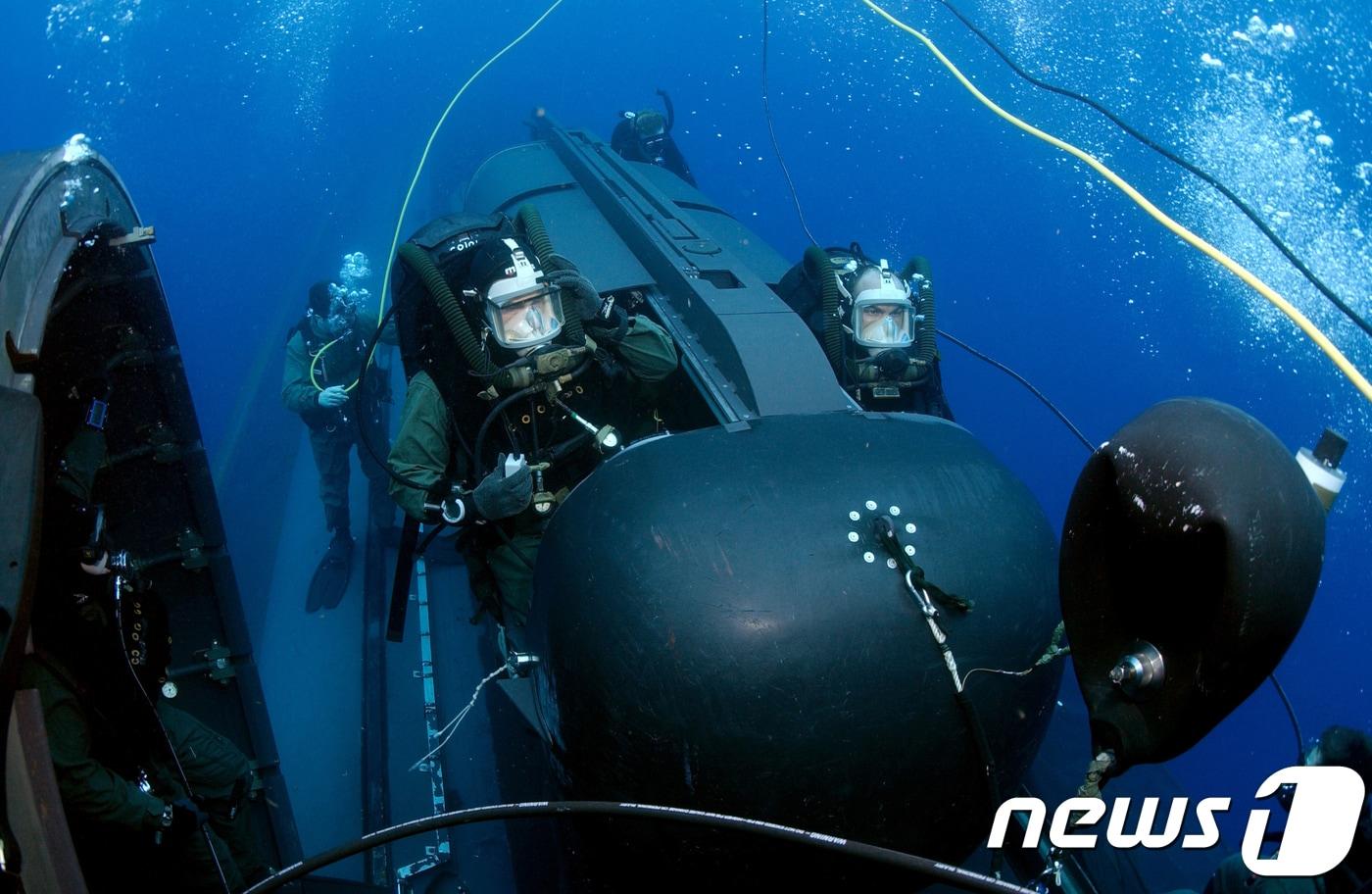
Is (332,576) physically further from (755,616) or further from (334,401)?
(755,616)

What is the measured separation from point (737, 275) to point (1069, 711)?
3417mm

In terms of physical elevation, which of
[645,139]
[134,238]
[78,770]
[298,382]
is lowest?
[78,770]

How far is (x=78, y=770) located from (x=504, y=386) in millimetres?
1819

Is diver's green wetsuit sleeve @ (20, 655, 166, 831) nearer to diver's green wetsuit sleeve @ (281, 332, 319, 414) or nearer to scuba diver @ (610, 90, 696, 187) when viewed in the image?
diver's green wetsuit sleeve @ (281, 332, 319, 414)

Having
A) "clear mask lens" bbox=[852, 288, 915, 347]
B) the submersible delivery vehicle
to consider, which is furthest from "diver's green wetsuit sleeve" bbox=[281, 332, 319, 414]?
"clear mask lens" bbox=[852, 288, 915, 347]

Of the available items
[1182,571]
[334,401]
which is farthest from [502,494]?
[334,401]

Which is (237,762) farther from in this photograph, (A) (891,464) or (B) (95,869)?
(A) (891,464)

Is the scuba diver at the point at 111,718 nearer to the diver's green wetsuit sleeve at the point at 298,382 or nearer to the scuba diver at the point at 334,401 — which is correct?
the scuba diver at the point at 334,401

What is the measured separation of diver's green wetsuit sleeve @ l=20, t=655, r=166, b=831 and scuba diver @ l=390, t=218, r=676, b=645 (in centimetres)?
120

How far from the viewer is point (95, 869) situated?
2.73 metres

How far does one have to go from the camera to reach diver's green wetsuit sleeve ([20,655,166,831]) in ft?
7.70

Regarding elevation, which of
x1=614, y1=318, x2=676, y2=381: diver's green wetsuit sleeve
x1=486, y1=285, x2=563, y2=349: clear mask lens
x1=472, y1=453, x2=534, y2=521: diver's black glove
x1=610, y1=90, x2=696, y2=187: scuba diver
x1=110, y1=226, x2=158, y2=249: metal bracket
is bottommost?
x1=472, y1=453, x2=534, y2=521: diver's black glove

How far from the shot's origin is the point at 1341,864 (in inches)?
75.3

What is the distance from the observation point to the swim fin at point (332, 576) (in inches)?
224
